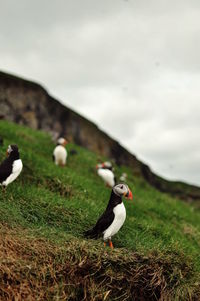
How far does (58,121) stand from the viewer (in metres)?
38.7

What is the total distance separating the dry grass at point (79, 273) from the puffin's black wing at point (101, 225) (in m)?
0.58

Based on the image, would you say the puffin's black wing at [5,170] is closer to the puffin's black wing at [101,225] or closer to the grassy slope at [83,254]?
the grassy slope at [83,254]

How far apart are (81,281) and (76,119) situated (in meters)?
35.1

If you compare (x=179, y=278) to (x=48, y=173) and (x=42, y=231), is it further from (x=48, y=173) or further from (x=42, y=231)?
(x=48, y=173)

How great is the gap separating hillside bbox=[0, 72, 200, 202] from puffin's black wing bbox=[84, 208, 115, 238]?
26719mm

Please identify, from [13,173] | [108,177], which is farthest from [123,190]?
[108,177]

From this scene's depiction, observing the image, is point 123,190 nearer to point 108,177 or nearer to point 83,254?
point 83,254

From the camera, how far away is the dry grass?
4.93m

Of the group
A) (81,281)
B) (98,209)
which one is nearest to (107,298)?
(81,281)

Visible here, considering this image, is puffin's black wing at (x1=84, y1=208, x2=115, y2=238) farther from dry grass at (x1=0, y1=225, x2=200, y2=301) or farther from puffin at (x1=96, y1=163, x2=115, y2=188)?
puffin at (x1=96, y1=163, x2=115, y2=188)

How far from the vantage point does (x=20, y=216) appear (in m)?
6.63

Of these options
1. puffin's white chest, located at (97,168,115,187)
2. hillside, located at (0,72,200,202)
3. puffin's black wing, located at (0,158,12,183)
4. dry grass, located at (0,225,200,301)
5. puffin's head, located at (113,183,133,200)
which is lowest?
dry grass, located at (0,225,200,301)

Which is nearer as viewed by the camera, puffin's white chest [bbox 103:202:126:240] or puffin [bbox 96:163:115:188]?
puffin's white chest [bbox 103:202:126:240]

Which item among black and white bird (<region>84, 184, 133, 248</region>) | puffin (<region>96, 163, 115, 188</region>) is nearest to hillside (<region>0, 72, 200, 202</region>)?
puffin (<region>96, 163, 115, 188</region>)
